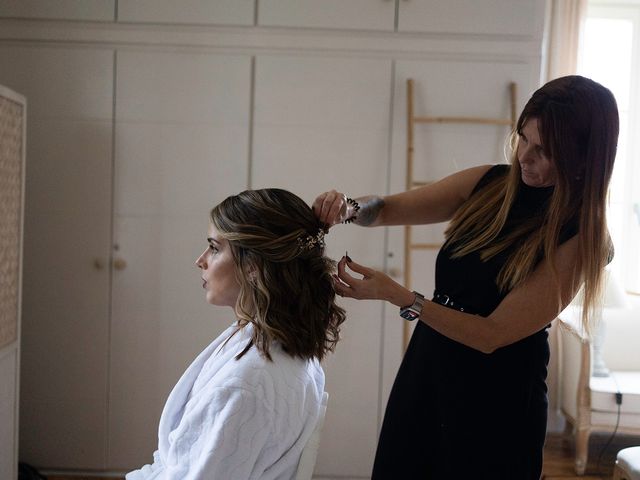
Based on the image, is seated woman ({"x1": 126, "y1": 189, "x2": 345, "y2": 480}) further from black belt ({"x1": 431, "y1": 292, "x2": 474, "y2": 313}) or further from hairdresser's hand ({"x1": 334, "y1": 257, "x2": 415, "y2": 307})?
black belt ({"x1": 431, "y1": 292, "x2": 474, "y2": 313})

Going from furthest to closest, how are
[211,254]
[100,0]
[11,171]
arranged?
[100,0], [11,171], [211,254]

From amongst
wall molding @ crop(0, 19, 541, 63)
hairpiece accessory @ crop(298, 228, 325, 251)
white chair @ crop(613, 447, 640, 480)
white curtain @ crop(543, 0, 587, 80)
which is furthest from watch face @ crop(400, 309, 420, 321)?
white curtain @ crop(543, 0, 587, 80)

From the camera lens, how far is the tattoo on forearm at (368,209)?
180 cm

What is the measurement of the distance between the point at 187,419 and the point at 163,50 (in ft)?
6.56

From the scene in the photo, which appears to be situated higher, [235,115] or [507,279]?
[235,115]

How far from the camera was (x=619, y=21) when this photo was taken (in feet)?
12.5

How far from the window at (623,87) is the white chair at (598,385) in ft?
1.28

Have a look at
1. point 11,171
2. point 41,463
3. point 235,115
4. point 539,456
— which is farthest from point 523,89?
point 41,463

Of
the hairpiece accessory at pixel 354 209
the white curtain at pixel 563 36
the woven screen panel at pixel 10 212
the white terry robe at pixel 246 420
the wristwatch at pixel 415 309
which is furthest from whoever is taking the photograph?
the white curtain at pixel 563 36

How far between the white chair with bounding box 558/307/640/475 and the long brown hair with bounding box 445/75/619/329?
5.04 feet

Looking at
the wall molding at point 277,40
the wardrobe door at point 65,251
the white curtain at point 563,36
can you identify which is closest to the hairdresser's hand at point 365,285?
the wall molding at point 277,40

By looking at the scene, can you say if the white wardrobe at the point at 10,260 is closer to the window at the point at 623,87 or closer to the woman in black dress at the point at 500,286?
the woman in black dress at the point at 500,286

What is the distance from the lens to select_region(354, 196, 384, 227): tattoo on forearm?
1.80 meters

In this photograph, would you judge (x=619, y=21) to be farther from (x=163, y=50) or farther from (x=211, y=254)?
(x=211, y=254)
